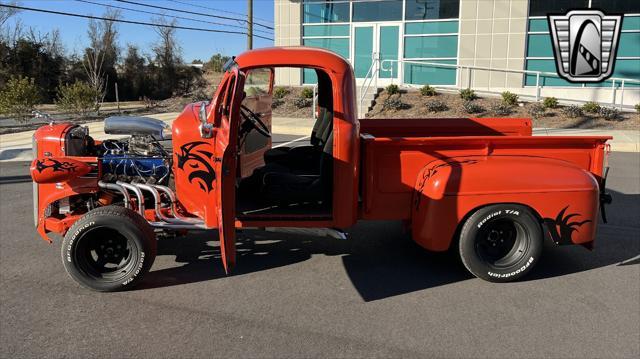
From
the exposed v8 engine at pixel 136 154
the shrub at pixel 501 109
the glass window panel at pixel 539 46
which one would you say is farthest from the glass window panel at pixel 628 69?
the exposed v8 engine at pixel 136 154

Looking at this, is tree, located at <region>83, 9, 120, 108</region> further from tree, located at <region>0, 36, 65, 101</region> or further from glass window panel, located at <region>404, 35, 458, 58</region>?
glass window panel, located at <region>404, 35, 458, 58</region>

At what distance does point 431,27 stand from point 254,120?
62.0 feet

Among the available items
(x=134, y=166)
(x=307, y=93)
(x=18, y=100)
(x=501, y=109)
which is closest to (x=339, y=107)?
(x=134, y=166)

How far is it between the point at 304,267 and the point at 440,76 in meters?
19.1

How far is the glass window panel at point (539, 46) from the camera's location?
21.2 meters

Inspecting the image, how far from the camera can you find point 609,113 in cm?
1723

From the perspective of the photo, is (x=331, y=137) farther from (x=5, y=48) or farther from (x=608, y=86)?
(x=5, y=48)

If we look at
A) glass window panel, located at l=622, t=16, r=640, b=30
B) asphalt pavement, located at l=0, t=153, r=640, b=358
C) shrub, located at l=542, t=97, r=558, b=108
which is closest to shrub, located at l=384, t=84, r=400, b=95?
shrub, located at l=542, t=97, r=558, b=108

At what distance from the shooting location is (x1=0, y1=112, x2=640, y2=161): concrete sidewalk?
1219 cm

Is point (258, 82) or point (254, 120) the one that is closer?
point (258, 82)

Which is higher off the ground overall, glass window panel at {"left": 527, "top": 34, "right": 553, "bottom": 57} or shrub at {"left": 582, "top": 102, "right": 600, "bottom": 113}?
glass window panel at {"left": 527, "top": 34, "right": 553, "bottom": 57}

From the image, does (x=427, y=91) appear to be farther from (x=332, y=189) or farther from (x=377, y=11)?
(x=332, y=189)

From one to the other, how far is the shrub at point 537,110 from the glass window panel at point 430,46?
5.14m

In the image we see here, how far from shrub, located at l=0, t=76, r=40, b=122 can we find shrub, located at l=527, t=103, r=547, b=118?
651 inches
